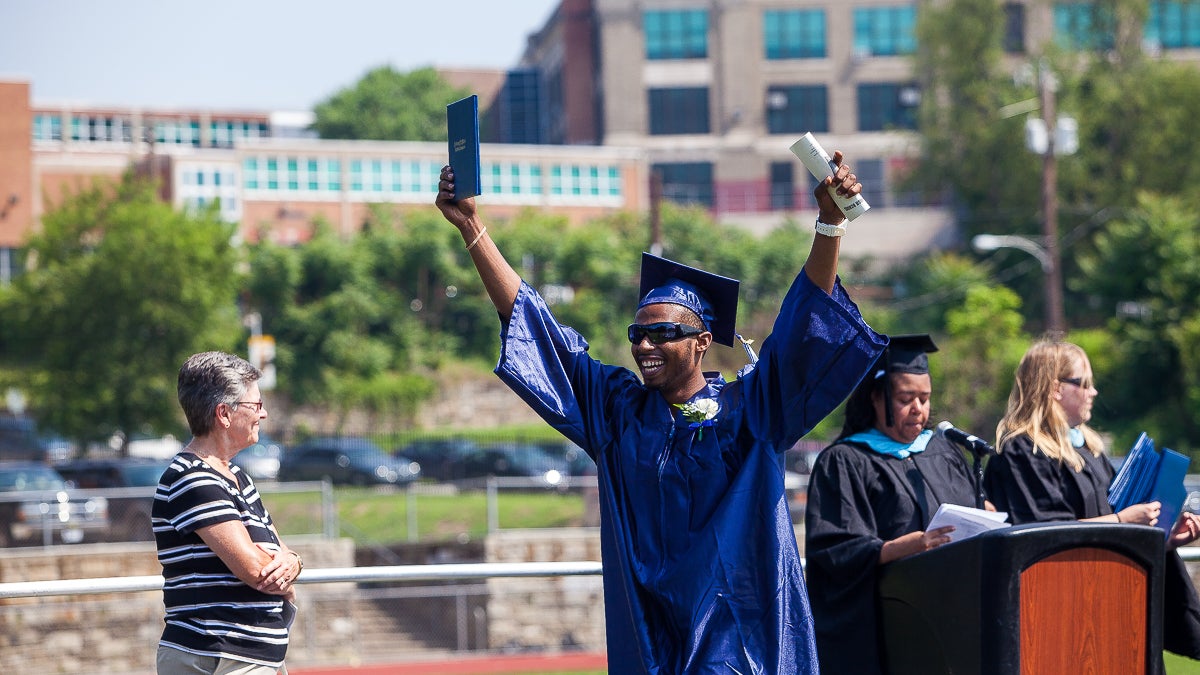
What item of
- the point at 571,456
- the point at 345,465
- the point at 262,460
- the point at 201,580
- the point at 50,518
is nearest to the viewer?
the point at 201,580

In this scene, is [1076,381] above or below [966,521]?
above

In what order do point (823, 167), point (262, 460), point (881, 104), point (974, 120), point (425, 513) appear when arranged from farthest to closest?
1. point (881, 104)
2. point (974, 120)
3. point (262, 460)
4. point (425, 513)
5. point (823, 167)

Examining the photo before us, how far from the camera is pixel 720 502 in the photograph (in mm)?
4332

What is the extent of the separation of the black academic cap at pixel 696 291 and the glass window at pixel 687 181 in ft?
192

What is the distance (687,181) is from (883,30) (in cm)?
1084

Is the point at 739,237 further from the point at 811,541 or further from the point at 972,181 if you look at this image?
the point at 811,541

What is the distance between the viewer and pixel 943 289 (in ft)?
145

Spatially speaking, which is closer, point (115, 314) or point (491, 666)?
point (491, 666)


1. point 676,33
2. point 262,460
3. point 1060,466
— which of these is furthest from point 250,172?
point 1060,466

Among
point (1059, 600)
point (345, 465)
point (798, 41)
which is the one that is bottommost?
point (345, 465)

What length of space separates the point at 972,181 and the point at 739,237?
26.8 ft

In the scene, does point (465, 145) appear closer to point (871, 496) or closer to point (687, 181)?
point (871, 496)

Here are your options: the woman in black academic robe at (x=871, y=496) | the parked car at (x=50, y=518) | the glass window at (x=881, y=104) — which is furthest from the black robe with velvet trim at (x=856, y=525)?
the glass window at (x=881, y=104)

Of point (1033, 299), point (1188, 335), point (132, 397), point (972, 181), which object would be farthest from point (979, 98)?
point (132, 397)
